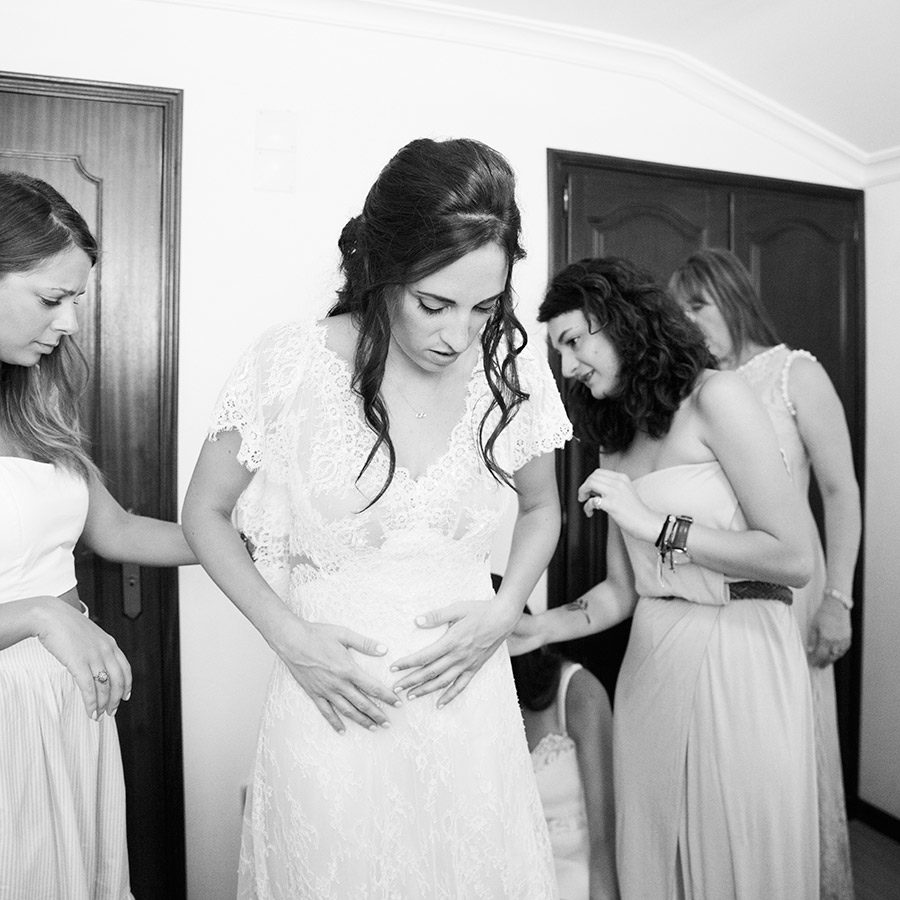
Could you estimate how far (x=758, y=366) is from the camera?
8.05ft

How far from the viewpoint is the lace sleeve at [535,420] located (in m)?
1.39

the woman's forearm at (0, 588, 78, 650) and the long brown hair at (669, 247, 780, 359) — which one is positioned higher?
the long brown hair at (669, 247, 780, 359)

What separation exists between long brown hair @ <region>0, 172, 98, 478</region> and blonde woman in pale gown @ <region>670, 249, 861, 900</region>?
64.1 inches

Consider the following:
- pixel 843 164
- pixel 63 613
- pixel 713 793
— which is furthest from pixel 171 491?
pixel 843 164

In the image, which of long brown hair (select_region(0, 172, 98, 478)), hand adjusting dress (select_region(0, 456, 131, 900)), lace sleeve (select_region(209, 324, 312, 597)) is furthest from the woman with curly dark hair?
long brown hair (select_region(0, 172, 98, 478))

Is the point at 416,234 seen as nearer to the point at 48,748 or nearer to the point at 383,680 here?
the point at 383,680

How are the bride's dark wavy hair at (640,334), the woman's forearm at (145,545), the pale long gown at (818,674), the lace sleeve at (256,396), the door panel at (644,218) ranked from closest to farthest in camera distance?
Result: the lace sleeve at (256,396) < the woman's forearm at (145,545) < the bride's dark wavy hair at (640,334) < the pale long gown at (818,674) < the door panel at (644,218)

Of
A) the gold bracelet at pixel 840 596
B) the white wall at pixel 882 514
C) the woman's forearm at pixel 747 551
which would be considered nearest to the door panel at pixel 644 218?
the white wall at pixel 882 514

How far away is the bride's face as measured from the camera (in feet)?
3.84

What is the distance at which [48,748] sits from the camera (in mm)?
1408

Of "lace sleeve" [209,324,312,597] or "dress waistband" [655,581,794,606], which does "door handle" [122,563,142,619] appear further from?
"dress waistband" [655,581,794,606]

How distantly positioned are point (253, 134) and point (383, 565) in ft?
5.32

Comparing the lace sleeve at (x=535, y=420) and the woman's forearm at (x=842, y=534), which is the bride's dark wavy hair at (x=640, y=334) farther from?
the woman's forearm at (x=842, y=534)

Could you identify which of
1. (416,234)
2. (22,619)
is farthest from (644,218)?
(22,619)
